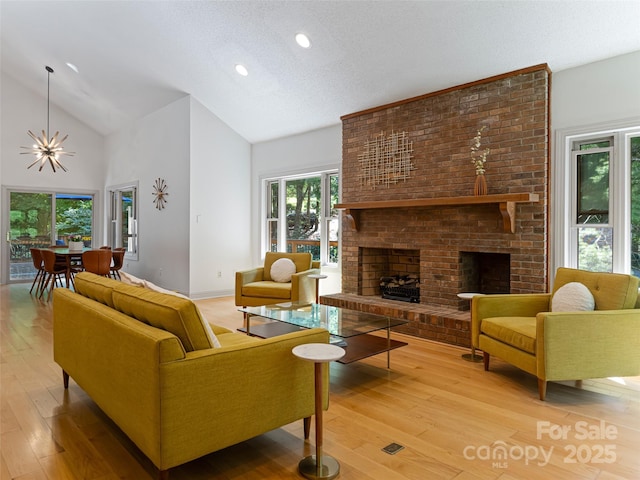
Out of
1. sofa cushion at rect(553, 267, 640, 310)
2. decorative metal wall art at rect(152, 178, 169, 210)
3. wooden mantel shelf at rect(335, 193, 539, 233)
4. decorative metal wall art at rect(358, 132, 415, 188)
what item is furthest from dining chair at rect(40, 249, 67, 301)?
sofa cushion at rect(553, 267, 640, 310)

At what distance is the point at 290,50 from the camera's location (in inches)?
192

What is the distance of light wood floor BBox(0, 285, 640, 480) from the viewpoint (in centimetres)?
204

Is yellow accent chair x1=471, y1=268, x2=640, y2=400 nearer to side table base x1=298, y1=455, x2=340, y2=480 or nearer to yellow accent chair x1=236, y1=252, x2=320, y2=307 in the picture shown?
side table base x1=298, y1=455, x2=340, y2=480

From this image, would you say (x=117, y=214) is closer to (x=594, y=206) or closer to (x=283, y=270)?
(x=283, y=270)

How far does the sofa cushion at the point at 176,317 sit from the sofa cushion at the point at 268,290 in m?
2.98

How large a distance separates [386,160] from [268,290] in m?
2.18

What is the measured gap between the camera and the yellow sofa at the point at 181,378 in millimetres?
1764

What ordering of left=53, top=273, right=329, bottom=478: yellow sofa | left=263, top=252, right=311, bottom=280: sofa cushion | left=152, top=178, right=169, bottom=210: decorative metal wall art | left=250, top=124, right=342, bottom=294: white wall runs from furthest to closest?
left=152, top=178, right=169, bottom=210: decorative metal wall art → left=250, top=124, right=342, bottom=294: white wall → left=263, top=252, right=311, bottom=280: sofa cushion → left=53, top=273, right=329, bottom=478: yellow sofa

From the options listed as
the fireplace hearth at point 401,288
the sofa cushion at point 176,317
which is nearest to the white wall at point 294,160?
the fireplace hearth at point 401,288

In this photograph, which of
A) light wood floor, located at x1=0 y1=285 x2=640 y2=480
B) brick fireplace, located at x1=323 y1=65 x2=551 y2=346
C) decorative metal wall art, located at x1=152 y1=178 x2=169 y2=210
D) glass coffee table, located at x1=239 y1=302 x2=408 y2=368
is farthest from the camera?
decorative metal wall art, located at x1=152 y1=178 x2=169 y2=210

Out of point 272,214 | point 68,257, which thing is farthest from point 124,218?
point 272,214

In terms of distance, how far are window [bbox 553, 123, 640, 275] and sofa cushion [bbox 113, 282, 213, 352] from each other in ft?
11.7

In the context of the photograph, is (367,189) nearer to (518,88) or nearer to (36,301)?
(518,88)

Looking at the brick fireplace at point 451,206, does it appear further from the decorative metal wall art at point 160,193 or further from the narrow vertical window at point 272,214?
the decorative metal wall art at point 160,193
